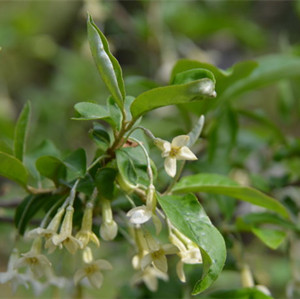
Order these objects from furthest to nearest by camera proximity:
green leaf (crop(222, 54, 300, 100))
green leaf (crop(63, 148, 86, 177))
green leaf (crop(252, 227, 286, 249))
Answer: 1. green leaf (crop(222, 54, 300, 100))
2. green leaf (crop(252, 227, 286, 249))
3. green leaf (crop(63, 148, 86, 177))

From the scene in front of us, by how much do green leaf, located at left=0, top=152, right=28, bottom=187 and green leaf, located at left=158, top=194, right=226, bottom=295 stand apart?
24cm

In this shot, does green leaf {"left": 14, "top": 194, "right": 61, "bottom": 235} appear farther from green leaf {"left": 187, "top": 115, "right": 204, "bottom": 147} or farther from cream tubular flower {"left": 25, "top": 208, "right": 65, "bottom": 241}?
green leaf {"left": 187, "top": 115, "right": 204, "bottom": 147}

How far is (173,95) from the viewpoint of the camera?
58 cm

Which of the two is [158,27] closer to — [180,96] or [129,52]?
[129,52]

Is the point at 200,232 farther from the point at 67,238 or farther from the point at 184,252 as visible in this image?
the point at 67,238

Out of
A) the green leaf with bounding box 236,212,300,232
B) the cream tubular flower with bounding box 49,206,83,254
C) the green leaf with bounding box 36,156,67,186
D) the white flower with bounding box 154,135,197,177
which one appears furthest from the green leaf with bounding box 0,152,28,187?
the green leaf with bounding box 236,212,300,232

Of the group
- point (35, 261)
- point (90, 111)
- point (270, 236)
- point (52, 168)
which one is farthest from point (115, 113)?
point (270, 236)

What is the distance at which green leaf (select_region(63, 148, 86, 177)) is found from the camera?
2.18 feet

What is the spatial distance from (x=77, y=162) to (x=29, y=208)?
0.13 meters

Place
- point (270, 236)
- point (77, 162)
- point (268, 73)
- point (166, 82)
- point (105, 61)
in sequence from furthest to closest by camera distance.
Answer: point (166, 82)
point (268, 73)
point (270, 236)
point (77, 162)
point (105, 61)

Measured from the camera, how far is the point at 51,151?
0.86m

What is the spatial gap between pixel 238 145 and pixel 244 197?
52 cm

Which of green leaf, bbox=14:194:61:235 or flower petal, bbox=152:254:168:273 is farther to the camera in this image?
green leaf, bbox=14:194:61:235

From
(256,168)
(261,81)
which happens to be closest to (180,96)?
(261,81)
